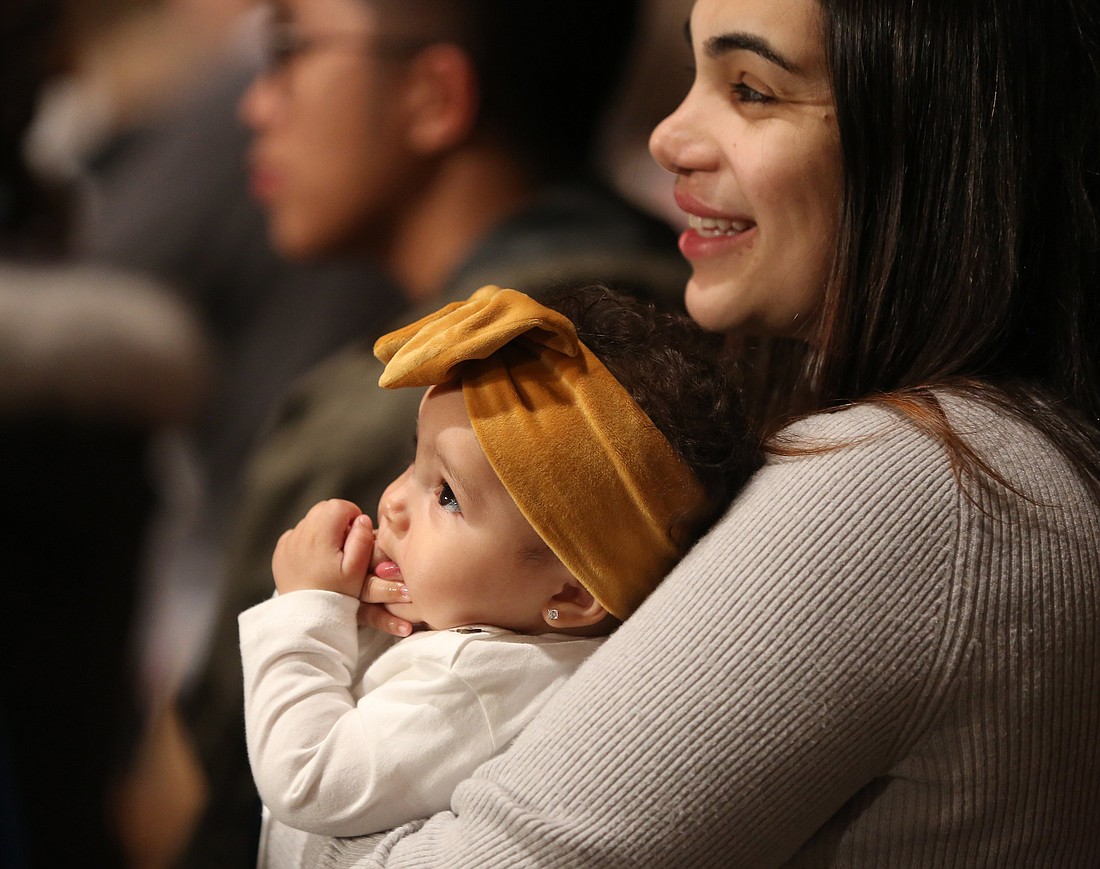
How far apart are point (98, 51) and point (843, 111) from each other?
173cm

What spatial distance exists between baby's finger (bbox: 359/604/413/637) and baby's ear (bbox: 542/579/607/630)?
A: 12cm

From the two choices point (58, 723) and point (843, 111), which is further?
point (58, 723)

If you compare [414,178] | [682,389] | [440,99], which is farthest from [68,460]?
[682,389]

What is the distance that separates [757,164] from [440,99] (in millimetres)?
A: 1020

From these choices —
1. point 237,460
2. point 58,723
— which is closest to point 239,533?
point 237,460

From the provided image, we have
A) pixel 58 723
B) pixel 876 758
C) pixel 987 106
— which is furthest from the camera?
pixel 58 723

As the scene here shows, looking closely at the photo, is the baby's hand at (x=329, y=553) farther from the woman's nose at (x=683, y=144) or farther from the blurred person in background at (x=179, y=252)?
the blurred person in background at (x=179, y=252)

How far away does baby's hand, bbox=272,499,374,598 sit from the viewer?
0.88 meters

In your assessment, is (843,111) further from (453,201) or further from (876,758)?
(453,201)

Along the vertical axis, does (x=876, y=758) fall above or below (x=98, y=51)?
below

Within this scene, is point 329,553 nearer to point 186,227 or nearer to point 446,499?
point 446,499

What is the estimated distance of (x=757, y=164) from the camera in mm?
985

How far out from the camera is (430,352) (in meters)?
0.80

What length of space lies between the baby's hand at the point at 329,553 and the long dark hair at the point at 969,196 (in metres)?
0.44
